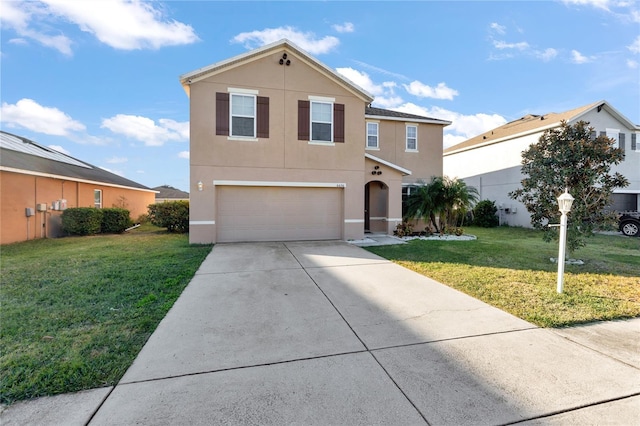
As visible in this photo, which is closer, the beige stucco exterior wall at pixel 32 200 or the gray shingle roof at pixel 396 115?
the beige stucco exterior wall at pixel 32 200

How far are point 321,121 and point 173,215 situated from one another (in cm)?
844

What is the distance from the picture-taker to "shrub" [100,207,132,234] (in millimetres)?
14609

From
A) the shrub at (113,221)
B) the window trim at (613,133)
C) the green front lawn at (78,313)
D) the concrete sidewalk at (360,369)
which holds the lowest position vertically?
the concrete sidewalk at (360,369)

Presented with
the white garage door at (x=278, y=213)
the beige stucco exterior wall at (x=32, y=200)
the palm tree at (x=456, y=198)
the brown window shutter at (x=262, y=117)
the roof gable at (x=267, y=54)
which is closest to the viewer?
the roof gable at (x=267, y=54)

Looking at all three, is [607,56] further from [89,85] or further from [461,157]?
[89,85]

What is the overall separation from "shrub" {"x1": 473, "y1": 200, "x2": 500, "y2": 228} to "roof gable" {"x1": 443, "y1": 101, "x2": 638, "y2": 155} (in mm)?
4593

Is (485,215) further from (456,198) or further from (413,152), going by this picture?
(456,198)

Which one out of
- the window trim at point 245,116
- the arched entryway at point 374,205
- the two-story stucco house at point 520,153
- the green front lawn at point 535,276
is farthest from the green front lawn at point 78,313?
the two-story stucco house at point 520,153

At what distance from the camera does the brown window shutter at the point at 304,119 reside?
1114cm

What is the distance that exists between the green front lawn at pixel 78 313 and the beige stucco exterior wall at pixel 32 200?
3863 mm

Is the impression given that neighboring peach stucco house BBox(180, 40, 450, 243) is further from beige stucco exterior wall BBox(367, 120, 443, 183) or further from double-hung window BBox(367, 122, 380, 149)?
beige stucco exterior wall BBox(367, 120, 443, 183)

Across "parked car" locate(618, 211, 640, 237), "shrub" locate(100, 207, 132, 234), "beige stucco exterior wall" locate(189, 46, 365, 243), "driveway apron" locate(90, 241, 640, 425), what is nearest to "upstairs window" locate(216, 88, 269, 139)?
"beige stucco exterior wall" locate(189, 46, 365, 243)

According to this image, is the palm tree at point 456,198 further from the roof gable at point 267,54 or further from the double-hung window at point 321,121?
the double-hung window at point 321,121

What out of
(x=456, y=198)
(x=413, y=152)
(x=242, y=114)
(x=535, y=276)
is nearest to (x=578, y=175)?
(x=535, y=276)
